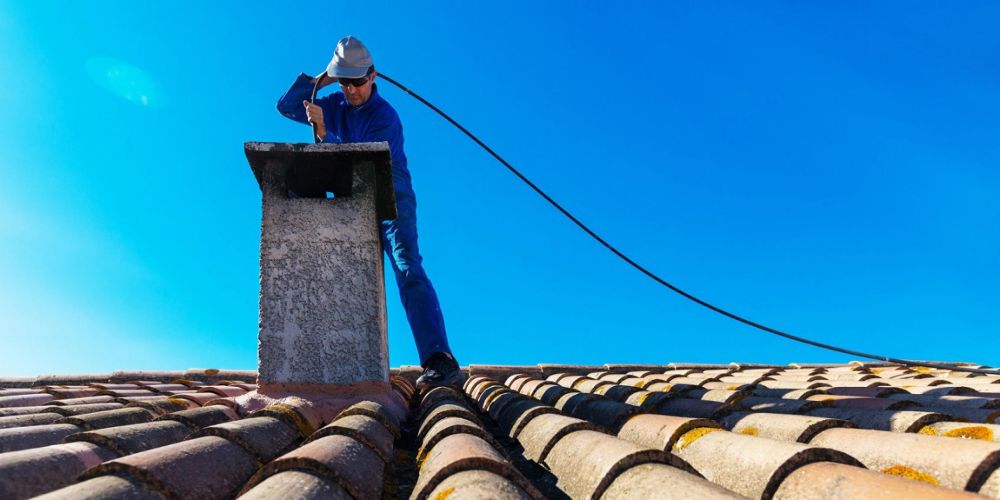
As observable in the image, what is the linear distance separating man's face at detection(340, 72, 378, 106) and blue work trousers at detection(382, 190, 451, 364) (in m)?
0.73

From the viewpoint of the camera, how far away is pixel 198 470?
6.15 feet

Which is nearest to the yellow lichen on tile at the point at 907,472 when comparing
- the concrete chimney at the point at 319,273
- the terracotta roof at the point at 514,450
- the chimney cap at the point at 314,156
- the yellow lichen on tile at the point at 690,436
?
the terracotta roof at the point at 514,450

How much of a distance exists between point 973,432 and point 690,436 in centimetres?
103

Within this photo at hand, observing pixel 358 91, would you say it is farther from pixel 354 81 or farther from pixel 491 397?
pixel 491 397

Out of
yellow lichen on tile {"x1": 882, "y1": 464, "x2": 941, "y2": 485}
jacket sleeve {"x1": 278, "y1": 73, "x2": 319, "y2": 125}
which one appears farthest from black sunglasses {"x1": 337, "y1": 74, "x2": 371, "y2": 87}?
yellow lichen on tile {"x1": 882, "y1": 464, "x2": 941, "y2": 485}

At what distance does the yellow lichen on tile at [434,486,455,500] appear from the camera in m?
1.54

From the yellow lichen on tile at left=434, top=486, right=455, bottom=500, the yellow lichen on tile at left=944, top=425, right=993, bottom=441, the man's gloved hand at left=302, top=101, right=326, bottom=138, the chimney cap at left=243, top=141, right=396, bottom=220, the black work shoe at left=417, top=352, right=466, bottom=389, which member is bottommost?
the yellow lichen on tile at left=944, top=425, right=993, bottom=441

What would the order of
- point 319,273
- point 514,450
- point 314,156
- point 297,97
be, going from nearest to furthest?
point 514,450 < point 319,273 < point 314,156 < point 297,97

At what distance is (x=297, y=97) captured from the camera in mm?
5141

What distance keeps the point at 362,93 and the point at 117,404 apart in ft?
8.13

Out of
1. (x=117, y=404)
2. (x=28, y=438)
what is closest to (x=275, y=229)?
(x=117, y=404)

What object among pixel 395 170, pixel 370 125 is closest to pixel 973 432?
pixel 395 170

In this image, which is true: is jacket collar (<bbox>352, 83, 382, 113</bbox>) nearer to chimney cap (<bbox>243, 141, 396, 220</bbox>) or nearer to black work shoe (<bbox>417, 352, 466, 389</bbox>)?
chimney cap (<bbox>243, 141, 396, 220</bbox>)

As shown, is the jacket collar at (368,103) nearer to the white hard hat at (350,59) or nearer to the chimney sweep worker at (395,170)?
the chimney sweep worker at (395,170)
